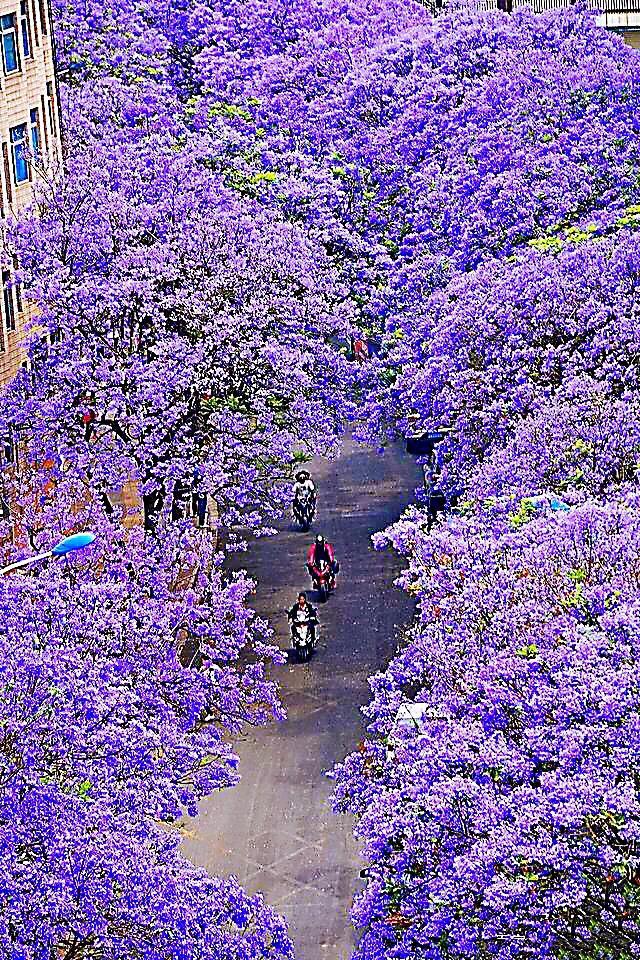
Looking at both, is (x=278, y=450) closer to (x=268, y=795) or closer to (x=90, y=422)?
(x=90, y=422)

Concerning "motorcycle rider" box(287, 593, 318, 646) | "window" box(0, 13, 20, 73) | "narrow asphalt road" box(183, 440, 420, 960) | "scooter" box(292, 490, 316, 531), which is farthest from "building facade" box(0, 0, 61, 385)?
A: "motorcycle rider" box(287, 593, 318, 646)

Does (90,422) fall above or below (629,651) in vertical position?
below

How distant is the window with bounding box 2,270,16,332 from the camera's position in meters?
42.6

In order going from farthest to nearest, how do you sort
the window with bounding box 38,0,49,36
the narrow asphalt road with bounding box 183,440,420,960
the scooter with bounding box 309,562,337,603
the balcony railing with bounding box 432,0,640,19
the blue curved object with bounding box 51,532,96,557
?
the balcony railing with bounding box 432,0,640,19
the window with bounding box 38,0,49,36
the scooter with bounding box 309,562,337,603
the narrow asphalt road with bounding box 183,440,420,960
the blue curved object with bounding box 51,532,96,557

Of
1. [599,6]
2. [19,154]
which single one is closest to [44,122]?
[19,154]

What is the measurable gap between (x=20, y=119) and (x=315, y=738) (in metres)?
17.2

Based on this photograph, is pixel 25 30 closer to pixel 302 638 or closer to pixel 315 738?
pixel 302 638

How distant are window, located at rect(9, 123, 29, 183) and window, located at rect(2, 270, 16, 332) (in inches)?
101

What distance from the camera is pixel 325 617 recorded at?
40219 millimetres

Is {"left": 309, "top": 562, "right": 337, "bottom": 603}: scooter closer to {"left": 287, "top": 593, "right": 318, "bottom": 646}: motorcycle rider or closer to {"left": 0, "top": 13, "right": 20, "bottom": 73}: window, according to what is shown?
{"left": 287, "top": 593, "right": 318, "bottom": 646}: motorcycle rider

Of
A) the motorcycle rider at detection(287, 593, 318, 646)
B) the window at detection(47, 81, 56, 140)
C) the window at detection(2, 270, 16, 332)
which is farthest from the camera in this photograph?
the window at detection(47, 81, 56, 140)

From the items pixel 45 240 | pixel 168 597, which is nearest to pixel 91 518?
pixel 168 597

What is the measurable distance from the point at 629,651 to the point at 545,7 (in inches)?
1881

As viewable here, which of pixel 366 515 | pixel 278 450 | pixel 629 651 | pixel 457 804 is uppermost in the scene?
pixel 629 651
